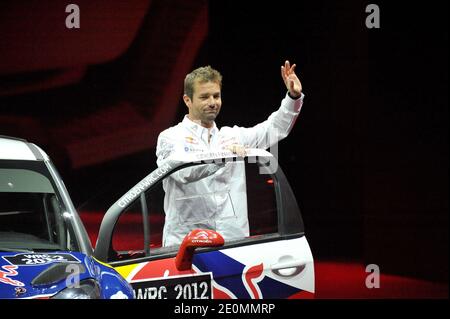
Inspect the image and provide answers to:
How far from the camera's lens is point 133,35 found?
8.20 m

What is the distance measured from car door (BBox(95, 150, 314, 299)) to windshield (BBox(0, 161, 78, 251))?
0.79ft

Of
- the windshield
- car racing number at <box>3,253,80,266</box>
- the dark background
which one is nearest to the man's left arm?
the windshield

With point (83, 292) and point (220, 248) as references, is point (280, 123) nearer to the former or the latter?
point (220, 248)

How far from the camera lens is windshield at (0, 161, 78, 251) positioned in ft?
12.4

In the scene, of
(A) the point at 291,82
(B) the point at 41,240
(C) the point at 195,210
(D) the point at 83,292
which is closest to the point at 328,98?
(A) the point at 291,82

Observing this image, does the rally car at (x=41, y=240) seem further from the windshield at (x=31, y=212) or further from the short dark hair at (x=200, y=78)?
the short dark hair at (x=200, y=78)

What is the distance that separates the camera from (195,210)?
167 inches

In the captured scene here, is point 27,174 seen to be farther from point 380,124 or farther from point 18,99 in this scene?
point 380,124

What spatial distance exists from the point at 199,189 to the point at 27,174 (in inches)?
34.8

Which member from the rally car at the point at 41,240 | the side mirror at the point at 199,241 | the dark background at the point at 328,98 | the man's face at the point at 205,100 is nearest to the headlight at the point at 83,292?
the rally car at the point at 41,240

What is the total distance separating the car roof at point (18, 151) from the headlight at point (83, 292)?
1008 mm

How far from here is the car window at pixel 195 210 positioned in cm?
394

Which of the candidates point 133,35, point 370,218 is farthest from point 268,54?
point 370,218

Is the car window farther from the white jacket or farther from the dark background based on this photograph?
the dark background
